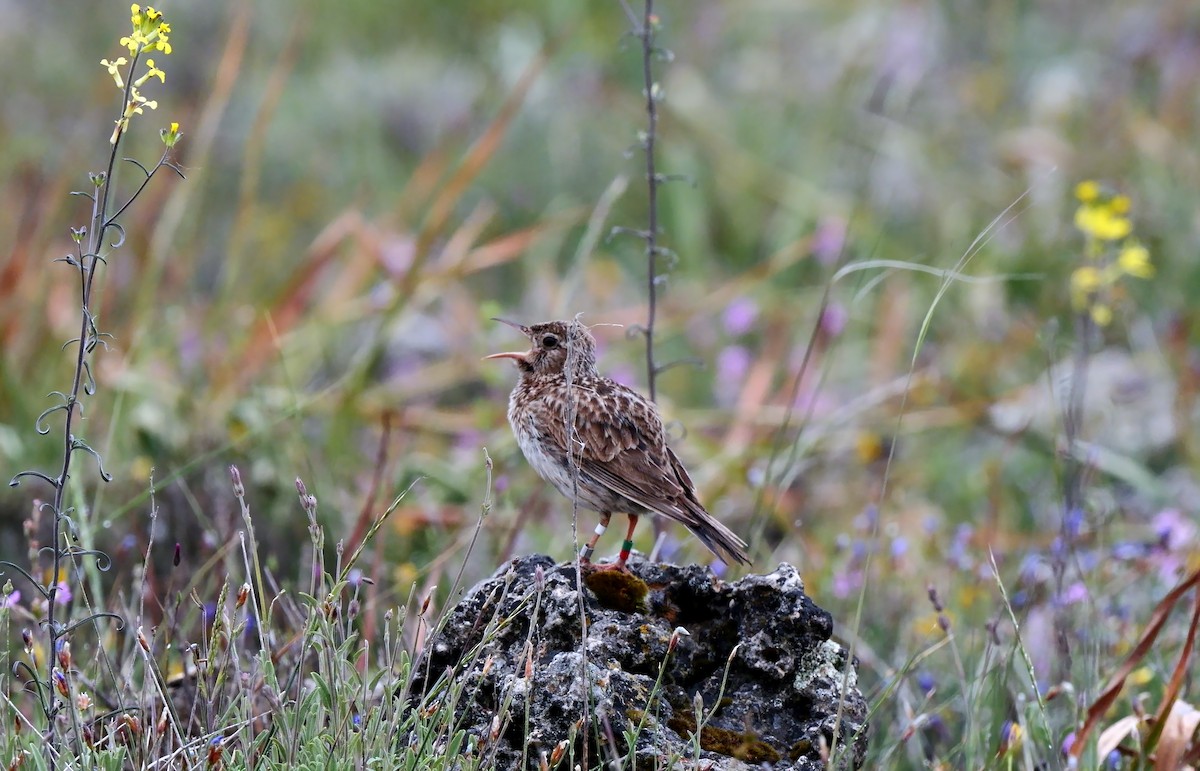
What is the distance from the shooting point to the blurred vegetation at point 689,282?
559cm

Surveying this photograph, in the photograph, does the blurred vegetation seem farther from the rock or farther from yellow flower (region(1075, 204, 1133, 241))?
yellow flower (region(1075, 204, 1133, 241))

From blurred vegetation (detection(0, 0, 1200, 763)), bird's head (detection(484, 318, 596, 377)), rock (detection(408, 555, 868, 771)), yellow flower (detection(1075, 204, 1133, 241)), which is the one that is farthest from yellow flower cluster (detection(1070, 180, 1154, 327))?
rock (detection(408, 555, 868, 771))

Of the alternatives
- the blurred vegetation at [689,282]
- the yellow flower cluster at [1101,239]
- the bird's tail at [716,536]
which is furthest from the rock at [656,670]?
the yellow flower cluster at [1101,239]

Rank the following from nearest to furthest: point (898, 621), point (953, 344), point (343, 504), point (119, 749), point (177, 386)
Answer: point (119, 749)
point (898, 621)
point (343, 504)
point (177, 386)
point (953, 344)

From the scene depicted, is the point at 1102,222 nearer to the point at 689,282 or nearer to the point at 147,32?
the point at 147,32

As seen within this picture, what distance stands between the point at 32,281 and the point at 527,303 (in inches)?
130

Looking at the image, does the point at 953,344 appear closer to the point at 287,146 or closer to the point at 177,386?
the point at 177,386

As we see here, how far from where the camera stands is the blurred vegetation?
5.59m

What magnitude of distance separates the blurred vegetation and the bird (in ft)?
1.03

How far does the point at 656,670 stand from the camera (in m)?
3.32

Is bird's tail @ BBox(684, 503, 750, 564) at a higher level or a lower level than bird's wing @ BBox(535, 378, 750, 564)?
lower

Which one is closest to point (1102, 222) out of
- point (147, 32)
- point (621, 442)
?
point (621, 442)

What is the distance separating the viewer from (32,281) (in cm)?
701

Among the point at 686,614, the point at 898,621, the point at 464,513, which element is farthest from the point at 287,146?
the point at 686,614
